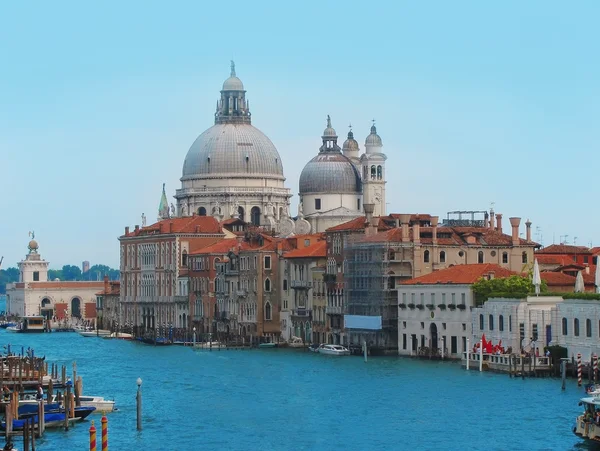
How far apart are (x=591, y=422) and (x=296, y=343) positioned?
44.4m

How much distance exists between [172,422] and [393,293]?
2864 cm

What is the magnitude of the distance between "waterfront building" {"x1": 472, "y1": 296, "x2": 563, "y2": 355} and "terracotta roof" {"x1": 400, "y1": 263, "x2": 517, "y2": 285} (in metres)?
4.23

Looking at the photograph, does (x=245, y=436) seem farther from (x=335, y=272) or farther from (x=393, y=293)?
(x=335, y=272)

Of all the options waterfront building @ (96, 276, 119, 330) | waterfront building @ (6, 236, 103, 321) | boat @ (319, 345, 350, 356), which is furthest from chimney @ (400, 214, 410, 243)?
waterfront building @ (6, 236, 103, 321)

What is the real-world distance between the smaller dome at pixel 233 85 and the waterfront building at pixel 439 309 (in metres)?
48.7

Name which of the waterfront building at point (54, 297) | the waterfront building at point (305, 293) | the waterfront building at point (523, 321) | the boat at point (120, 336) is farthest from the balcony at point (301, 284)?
the waterfront building at point (54, 297)

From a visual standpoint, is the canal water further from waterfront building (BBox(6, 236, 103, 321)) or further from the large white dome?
waterfront building (BBox(6, 236, 103, 321))

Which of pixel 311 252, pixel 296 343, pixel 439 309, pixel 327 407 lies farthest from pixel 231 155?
pixel 327 407

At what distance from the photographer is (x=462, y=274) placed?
2702 inches

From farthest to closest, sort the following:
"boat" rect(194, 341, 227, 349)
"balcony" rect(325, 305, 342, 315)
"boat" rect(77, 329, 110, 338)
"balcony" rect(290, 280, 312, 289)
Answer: "boat" rect(77, 329, 110, 338) → "boat" rect(194, 341, 227, 349) → "balcony" rect(290, 280, 312, 289) → "balcony" rect(325, 305, 342, 315)

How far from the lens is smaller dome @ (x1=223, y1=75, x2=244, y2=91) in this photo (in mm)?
119312

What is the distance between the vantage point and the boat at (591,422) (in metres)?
40.1

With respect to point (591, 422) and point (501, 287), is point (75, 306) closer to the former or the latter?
point (501, 287)

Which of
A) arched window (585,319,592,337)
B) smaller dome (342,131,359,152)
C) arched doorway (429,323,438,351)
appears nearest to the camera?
arched window (585,319,592,337)
